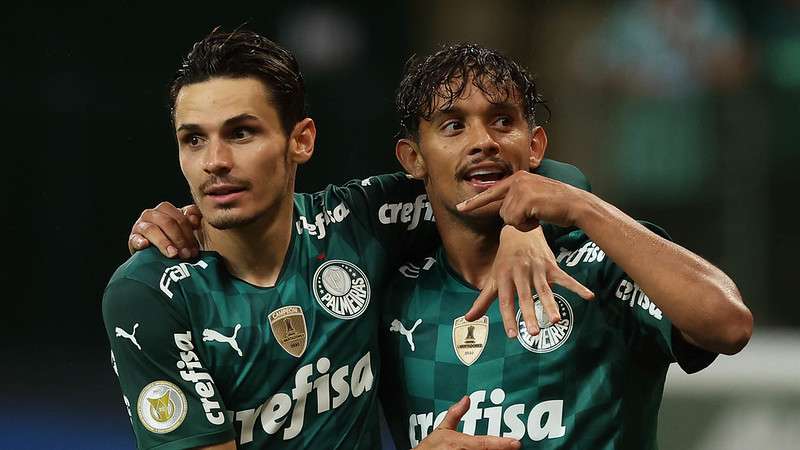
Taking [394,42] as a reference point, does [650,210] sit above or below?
below

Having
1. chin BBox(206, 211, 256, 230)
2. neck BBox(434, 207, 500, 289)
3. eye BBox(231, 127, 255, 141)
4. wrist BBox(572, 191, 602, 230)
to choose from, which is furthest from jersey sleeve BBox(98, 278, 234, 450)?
wrist BBox(572, 191, 602, 230)

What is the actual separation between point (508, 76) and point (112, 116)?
5642 millimetres

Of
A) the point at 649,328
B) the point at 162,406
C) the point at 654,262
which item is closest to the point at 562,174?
the point at 649,328

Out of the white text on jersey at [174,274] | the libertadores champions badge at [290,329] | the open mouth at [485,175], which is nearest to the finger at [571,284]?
the open mouth at [485,175]

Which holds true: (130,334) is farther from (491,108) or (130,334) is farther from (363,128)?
(363,128)

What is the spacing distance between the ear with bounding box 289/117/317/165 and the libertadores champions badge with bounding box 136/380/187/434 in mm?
732

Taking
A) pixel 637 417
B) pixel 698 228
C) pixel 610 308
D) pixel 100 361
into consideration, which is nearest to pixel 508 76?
pixel 610 308

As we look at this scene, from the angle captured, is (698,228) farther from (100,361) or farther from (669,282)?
(669,282)

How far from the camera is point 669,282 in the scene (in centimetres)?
283

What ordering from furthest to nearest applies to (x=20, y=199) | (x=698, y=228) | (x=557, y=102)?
1. (x=20, y=199)
2. (x=557, y=102)
3. (x=698, y=228)

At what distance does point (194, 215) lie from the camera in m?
3.42

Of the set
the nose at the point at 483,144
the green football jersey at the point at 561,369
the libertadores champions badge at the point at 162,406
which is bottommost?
the libertadores champions badge at the point at 162,406

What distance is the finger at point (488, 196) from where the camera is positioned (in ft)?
10.0

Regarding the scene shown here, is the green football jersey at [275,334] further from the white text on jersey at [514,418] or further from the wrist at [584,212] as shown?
the wrist at [584,212]
